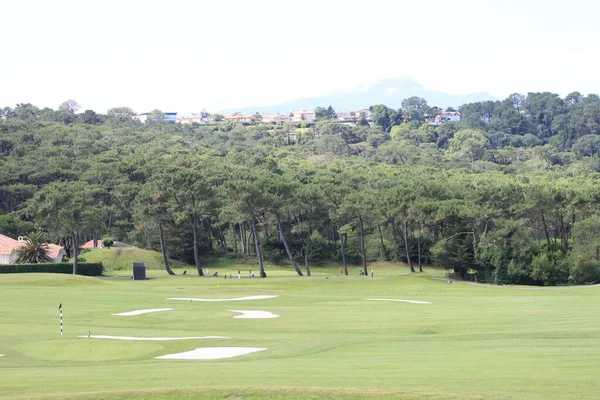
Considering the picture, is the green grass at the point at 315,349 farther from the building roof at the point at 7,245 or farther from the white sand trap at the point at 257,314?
the building roof at the point at 7,245

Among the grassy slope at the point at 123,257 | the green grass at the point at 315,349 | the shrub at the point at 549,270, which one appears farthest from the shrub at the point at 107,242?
the shrub at the point at 549,270

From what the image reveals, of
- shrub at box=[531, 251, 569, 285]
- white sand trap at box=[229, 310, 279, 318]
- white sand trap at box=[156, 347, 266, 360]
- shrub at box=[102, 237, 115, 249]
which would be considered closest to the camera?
white sand trap at box=[156, 347, 266, 360]

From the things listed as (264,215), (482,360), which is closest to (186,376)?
(482,360)

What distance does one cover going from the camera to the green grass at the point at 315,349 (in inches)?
742

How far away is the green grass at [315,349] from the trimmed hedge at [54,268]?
19.1m

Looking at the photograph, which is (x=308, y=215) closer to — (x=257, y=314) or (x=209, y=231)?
(x=209, y=231)

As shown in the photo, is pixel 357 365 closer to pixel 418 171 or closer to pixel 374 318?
pixel 374 318

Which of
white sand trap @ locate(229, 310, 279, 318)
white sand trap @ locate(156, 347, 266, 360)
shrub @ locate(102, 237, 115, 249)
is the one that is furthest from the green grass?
shrub @ locate(102, 237, 115, 249)

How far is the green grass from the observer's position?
1884 centimetres

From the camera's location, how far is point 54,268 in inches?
3014

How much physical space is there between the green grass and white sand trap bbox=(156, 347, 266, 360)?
24.1 inches

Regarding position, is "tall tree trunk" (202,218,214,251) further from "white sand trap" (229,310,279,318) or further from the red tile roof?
"white sand trap" (229,310,279,318)

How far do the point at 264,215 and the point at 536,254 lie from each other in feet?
97.7

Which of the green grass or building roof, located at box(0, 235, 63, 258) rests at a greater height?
building roof, located at box(0, 235, 63, 258)
